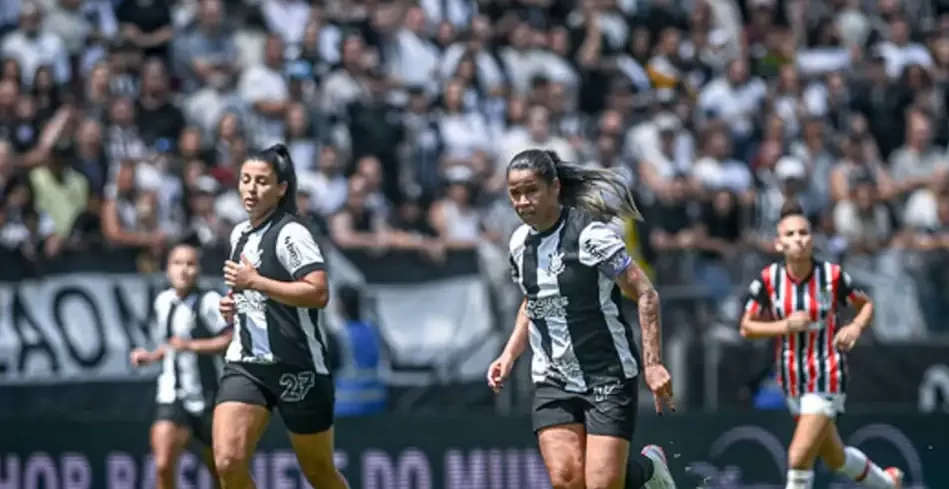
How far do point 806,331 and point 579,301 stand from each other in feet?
10.3

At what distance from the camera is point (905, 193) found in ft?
65.0

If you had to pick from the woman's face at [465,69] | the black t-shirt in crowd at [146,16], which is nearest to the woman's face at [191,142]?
the black t-shirt in crowd at [146,16]

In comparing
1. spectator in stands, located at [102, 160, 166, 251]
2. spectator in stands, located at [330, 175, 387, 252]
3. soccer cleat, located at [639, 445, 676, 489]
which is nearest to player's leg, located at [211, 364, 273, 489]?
soccer cleat, located at [639, 445, 676, 489]

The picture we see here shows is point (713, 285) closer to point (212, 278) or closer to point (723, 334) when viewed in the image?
point (723, 334)

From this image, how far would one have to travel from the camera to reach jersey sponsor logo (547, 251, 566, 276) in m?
9.62

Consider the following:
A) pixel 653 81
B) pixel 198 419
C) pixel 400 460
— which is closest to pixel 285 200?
pixel 198 419

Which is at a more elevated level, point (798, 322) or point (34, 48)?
point (34, 48)

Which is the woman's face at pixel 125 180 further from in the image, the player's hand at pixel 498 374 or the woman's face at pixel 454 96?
the player's hand at pixel 498 374

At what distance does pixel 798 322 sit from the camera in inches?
475

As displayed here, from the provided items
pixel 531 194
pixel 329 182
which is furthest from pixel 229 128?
pixel 531 194

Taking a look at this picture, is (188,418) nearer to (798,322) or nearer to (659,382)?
(798,322)

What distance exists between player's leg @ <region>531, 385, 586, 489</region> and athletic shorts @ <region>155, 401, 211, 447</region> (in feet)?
11.2

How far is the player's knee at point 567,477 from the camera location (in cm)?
952

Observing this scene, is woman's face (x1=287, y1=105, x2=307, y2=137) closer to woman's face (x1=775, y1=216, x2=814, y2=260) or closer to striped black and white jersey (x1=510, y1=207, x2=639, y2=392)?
woman's face (x1=775, y1=216, x2=814, y2=260)
